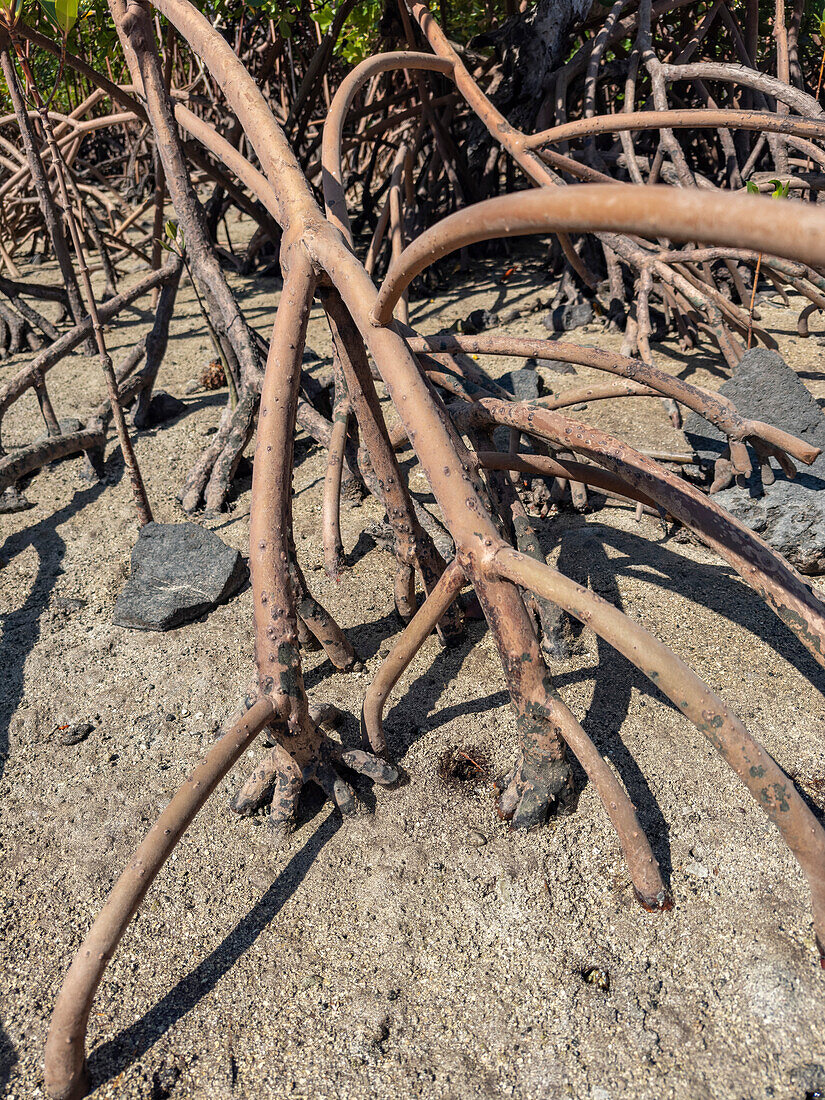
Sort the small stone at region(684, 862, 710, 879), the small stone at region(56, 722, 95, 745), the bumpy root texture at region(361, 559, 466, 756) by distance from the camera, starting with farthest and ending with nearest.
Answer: the small stone at region(56, 722, 95, 745) → the bumpy root texture at region(361, 559, 466, 756) → the small stone at region(684, 862, 710, 879)

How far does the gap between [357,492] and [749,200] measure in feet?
8.42

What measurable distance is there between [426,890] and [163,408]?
10.9 ft

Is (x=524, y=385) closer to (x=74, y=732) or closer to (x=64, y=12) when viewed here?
(x=64, y=12)

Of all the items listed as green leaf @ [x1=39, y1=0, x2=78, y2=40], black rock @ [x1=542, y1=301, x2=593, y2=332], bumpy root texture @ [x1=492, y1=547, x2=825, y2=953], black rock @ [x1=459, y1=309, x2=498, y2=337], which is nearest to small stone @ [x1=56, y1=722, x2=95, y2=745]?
bumpy root texture @ [x1=492, y1=547, x2=825, y2=953]

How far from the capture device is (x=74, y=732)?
219 cm

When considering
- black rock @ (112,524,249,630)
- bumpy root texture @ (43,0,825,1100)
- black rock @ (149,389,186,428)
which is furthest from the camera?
black rock @ (149,389,186,428)

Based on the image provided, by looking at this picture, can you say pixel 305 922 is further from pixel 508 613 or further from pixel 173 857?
pixel 508 613

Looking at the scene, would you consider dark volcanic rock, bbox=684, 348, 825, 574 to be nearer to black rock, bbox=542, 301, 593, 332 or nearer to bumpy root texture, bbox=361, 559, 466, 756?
bumpy root texture, bbox=361, 559, 466, 756

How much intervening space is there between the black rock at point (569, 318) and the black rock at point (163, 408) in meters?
2.44

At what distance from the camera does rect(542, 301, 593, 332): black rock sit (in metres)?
4.84

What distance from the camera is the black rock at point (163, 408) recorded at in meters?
4.15

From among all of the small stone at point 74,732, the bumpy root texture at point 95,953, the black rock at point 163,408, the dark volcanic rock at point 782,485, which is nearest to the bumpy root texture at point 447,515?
the bumpy root texture at point 95,953

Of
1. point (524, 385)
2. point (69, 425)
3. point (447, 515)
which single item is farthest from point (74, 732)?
point (524, 385)

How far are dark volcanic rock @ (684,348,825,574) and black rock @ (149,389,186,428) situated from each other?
9.54ft
